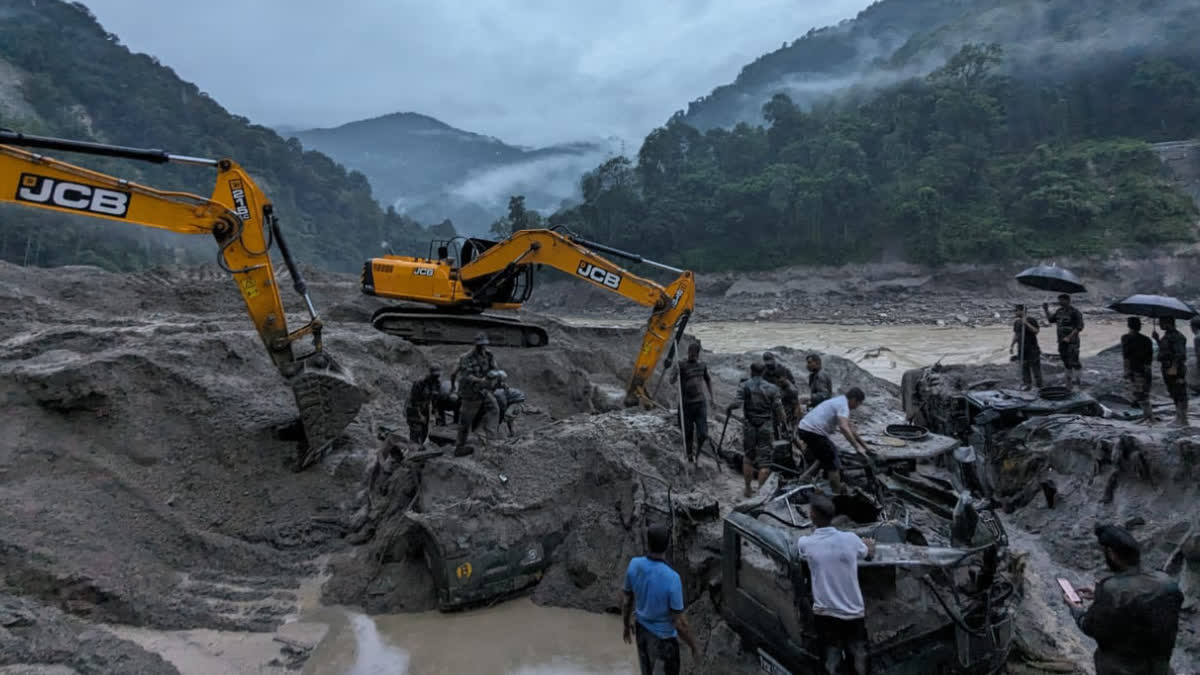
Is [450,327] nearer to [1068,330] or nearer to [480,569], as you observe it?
[480,569]

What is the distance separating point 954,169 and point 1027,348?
1668 inches

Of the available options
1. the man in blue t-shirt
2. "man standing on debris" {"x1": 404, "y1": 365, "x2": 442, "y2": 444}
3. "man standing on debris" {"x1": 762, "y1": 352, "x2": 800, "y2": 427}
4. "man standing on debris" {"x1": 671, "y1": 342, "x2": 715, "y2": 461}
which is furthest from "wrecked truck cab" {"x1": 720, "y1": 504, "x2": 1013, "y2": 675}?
"man standing on debris" {"x1": 404, "y1": 365, "x2": 442, "y2": 444}

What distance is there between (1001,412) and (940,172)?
4533 centimetres

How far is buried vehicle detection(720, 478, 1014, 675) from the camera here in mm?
3785

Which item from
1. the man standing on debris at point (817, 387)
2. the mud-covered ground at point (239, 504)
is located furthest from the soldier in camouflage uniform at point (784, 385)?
the mud-covered ground at point (239, 504)

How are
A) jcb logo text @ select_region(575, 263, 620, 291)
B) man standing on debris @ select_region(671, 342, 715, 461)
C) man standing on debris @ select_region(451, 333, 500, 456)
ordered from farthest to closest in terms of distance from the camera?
jcb logo text @ select_region(575, 263, 620, 291), man standing on debris @ select_region(671, 342, 715, 461), man standing on debris @ select_region(451, 333, 500, 456)

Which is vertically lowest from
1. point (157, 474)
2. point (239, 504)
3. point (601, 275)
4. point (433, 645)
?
point (433, 645)

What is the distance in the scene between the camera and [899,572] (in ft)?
12.9

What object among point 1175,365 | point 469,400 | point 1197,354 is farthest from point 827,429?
point 1197,354

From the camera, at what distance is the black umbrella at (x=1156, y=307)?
309 inches

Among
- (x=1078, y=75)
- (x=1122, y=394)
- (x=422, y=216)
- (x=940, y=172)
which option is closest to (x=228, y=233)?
(x=1122, y=394)

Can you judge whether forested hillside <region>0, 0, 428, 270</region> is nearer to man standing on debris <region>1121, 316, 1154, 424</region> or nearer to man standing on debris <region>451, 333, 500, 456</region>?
man standing on debris <region>451, 333, 500, 456</region>

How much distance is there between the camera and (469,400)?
25.2ft

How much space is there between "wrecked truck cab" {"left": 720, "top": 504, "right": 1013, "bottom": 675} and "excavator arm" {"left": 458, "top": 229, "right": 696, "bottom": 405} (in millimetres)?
5785
